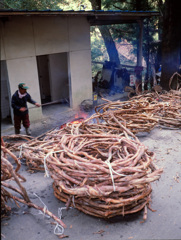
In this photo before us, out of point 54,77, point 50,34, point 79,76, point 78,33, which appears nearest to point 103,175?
point 50,34

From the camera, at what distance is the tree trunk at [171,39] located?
40.0 feet

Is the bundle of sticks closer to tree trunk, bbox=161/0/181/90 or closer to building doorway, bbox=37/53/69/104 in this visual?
tree trunk, bbox=161/0/181/90

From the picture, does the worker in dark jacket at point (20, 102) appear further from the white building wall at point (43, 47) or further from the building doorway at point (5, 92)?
the white building wall at point (43, 47)

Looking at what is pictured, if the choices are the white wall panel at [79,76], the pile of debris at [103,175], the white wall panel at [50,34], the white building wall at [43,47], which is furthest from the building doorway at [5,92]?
the pile of debris at [103,175]

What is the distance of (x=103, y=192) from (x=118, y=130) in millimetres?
2774

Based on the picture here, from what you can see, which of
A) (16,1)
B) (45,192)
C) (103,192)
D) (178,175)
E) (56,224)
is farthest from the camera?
(16,1)

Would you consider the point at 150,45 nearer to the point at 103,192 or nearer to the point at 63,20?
the point at 63,20

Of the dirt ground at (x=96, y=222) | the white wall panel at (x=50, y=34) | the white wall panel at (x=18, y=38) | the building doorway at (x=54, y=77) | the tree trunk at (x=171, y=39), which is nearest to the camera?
the dirt ground at (x=96, y=222)

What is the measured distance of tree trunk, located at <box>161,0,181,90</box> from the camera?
1220 centimetres

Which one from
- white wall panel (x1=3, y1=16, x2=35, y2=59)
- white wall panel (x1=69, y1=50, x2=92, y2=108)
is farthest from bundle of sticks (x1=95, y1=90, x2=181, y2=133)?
white wall panel (x1=69, y1=50, x2=92, y2=108)

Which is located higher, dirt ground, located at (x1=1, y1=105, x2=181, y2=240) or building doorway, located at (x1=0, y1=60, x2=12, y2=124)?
building doorway, located at (x1=0, y1=60, x2=12, y2=124)

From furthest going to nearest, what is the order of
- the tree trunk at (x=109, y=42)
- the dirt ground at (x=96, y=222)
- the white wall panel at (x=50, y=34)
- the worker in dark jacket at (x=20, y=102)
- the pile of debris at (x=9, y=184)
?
the tree trunk at (x=109, y=42) → the white wall panel at (x=50, y=34) → the worker in dark jacket at (x=20, y=102) → the dirt ground at (x=96, y=222) → the pile of debris at (x=9, y=184)

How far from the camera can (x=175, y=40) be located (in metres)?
12.7

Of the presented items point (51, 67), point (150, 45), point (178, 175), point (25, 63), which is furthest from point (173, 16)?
point (178, 175)
